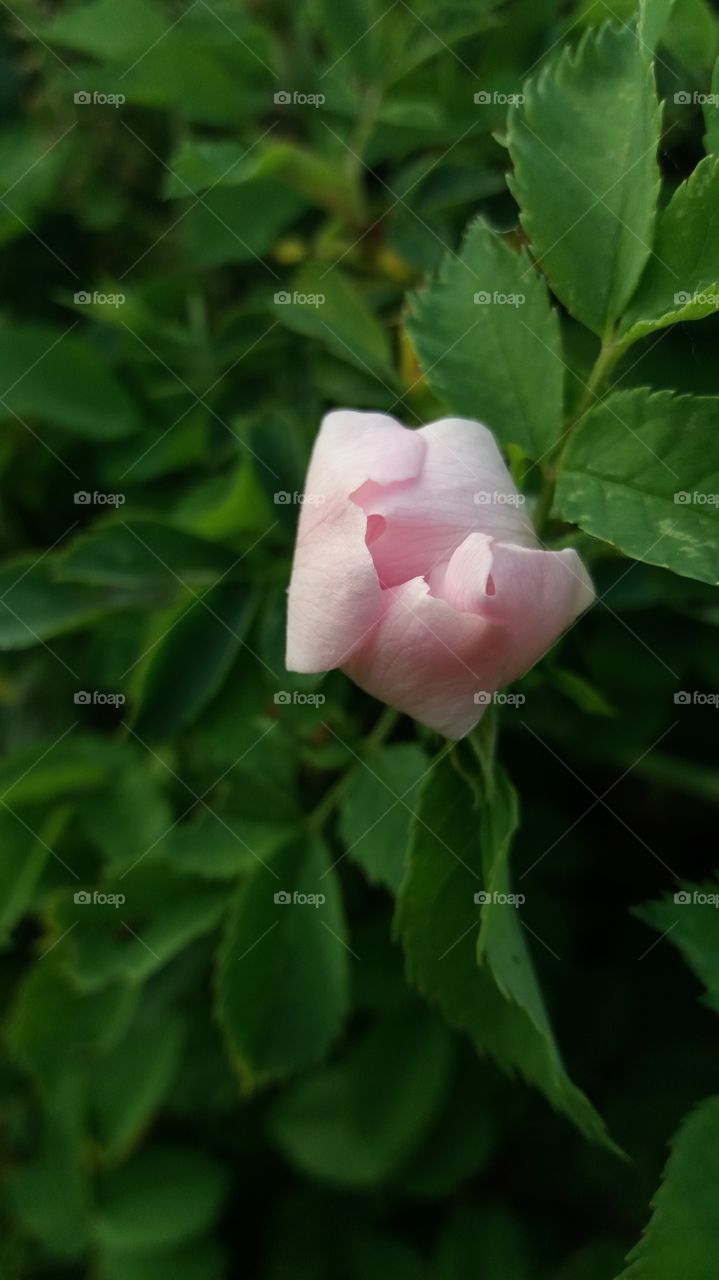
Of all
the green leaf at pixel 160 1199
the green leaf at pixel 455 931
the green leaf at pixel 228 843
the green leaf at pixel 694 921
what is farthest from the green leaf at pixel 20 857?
the green leaf at pixel 694 921

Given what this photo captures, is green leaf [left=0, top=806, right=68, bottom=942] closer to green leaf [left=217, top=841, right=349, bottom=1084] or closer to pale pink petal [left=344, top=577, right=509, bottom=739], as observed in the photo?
green leaf [left=217, top=841, right=349, bottom=1084]

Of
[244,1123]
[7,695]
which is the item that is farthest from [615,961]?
[7,695]

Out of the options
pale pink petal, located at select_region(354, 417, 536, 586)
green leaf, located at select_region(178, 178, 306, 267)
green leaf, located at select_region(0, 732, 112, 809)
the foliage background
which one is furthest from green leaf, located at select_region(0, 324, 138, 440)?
pale pink petal, located at select_region(354, 417, 536, 586)

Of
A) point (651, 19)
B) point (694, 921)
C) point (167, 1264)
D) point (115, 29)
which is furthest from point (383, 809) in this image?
point (115, 29)

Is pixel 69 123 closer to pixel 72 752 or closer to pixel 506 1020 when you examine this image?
pixel 72 752

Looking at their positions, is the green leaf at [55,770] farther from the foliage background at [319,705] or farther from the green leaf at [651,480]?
the green leaf at [651,480]

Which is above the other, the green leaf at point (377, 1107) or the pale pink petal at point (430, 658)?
the pale pink petal at point (430, 658)

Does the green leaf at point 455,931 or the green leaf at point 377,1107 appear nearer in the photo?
the green leaf at point 455,931
